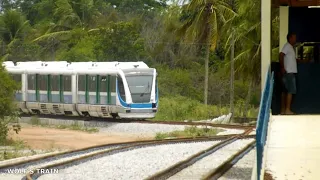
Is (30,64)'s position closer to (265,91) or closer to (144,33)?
(144,33)

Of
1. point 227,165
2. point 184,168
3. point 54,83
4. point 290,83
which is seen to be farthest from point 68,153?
point 54,83

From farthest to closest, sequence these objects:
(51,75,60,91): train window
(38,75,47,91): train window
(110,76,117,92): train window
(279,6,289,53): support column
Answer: (38,75,47,91): train window < (51,75,60,91): train window < (110,76,117,92): train window < (279,6,289,53): support column

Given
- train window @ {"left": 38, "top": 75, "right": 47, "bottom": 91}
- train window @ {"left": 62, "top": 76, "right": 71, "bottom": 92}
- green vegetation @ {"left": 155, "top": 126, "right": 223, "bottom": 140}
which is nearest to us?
green vegetation @ {"left": 155, "top": 126, "right": 223, "bottom": 140}

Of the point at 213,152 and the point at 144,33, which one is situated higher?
the point at 144,33

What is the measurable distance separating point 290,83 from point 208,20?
34.3m

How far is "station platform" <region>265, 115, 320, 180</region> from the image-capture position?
10.0 meters

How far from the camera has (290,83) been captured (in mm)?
13938

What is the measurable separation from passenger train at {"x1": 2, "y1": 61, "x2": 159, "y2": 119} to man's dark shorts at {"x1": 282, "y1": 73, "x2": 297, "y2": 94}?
21217 mm

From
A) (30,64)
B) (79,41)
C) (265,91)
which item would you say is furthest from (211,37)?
(265,91)

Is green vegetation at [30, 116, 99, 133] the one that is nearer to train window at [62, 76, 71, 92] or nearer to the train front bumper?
the train front bumper

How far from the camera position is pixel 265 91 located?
1077cm

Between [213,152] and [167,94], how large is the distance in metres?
31.1

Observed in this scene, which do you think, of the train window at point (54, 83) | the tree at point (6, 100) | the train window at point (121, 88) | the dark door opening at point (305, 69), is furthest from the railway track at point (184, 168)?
the train window at point (54, 83)

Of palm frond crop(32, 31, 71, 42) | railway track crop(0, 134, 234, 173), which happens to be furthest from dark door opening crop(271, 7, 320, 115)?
palm frond crop(32, 31, 71, 42)
